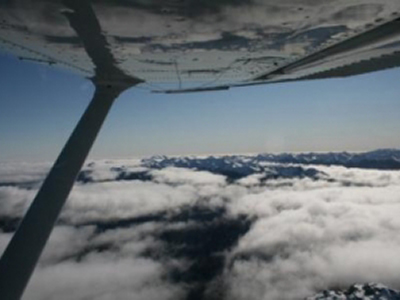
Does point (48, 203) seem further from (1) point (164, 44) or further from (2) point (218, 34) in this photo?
(2) point (218, 34)

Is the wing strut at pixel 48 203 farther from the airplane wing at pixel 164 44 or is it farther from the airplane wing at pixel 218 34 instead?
the airplane wing at pixel 218 34

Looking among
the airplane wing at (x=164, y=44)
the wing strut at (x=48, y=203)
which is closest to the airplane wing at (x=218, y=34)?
the airplane wing at (x=164, y=44)

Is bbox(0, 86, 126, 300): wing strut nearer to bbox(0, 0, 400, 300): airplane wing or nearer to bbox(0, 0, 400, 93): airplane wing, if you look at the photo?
bbox(0, 0, 400, 300): airplane wing

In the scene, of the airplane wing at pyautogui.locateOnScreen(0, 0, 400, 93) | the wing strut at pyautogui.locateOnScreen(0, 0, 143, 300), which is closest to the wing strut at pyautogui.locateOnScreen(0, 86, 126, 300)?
the wing strut at pyautogui.locateOnScreen(0, 0, 143, 300)

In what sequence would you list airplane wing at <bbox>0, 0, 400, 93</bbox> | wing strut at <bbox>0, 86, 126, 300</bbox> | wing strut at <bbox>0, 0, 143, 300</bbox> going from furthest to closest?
wing strut at <bbox>0, 86, 126, 300</bbox> < wing strut at <bbox>0, 0, 143, 300</bbox> < airplane wing at <bbox>0, 0, 400, 93</bbox>

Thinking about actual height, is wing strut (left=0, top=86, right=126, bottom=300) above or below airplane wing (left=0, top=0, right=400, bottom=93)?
below

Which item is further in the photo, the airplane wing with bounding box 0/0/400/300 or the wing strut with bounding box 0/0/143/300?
the wing strut with bounding box 0/0/143/300

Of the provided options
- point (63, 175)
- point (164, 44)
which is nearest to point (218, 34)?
point (164, 44)
